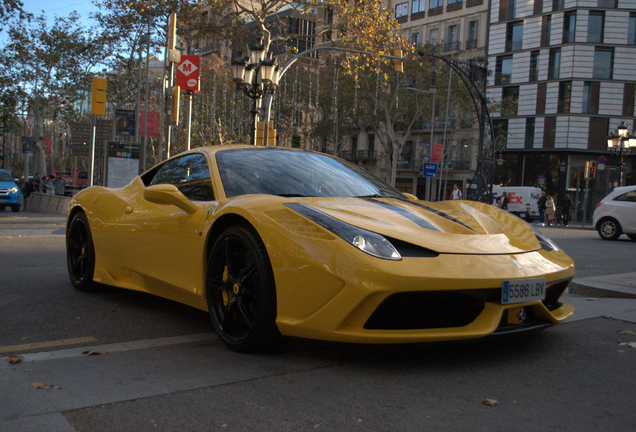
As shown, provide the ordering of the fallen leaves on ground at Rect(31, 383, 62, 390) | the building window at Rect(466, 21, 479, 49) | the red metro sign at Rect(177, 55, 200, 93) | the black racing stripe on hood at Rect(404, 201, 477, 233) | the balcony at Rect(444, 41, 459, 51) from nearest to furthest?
the fallen leaves on ground at Rect(31, 383, 62, 390) < the black racing stripe on hood at Rect(404, 201, 477, 233) < the red metro sign at Rect(177, 55, 200, 93) < the building window at Rect(466, 21, 479, 49) < the balcony at Rect(444, 41, 459, 51)

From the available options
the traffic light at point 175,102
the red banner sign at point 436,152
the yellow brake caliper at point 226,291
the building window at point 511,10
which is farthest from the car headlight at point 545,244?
the building window at point 511,10

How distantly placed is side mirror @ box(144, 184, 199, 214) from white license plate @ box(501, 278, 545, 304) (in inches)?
76.1

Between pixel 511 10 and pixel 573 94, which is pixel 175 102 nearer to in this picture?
pixel 573 94

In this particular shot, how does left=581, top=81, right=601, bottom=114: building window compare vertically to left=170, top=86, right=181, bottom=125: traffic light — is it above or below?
above

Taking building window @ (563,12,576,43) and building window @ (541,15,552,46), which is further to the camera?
building window @ (541,15,552,46)

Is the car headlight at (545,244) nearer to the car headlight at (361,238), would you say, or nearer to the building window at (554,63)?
the car headlight at (361,238)

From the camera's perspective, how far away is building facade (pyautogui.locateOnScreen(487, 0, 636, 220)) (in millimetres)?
41281

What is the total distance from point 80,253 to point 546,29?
→ 146 feet

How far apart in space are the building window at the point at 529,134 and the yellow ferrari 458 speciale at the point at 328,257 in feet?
139

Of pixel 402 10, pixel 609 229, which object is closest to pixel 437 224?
pixel 609 229

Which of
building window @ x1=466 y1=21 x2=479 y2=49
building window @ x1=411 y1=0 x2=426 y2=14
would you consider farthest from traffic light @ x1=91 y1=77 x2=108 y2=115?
building window @ x1=411 y1=0 x2=426 y2=14

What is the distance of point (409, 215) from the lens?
349 centimetres

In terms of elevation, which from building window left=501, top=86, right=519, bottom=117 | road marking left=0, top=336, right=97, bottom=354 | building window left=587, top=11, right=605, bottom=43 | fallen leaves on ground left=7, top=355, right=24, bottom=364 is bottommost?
road marking left=0, top=336, right=97, bottom=354

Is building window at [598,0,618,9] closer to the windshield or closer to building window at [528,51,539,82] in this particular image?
building window at [528,51,539,82]
